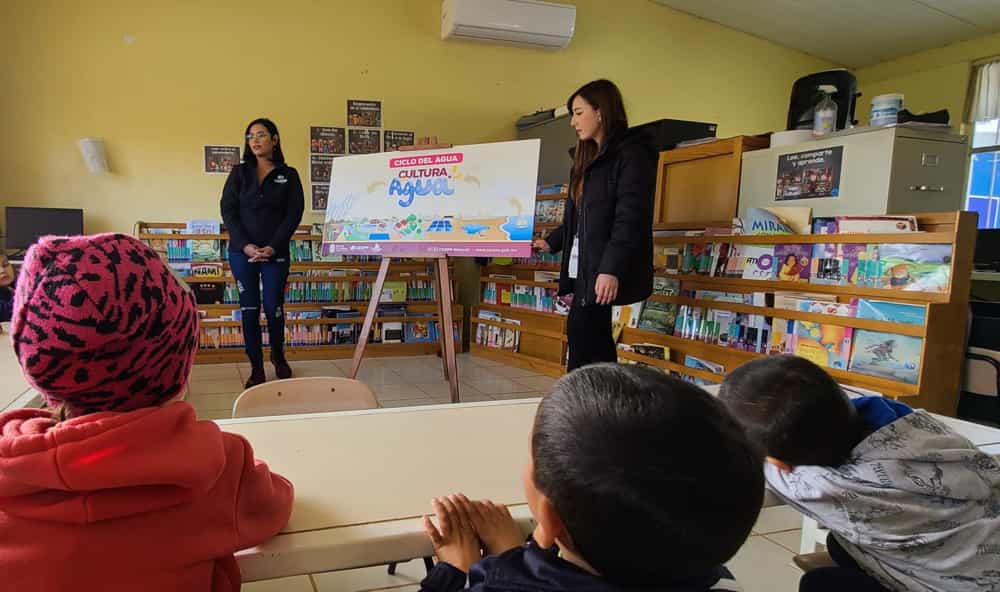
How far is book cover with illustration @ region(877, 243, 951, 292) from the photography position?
6.31 ft

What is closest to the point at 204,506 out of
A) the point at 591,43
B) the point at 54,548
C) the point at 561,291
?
the point at 54,548

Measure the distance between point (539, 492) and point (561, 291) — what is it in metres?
2.04

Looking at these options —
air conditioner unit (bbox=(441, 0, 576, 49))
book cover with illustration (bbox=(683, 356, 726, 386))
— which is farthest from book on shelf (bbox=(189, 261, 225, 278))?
book cover with illustration (bbox=(683, 356, 726, 386))

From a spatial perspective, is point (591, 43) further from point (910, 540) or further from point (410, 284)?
point (910, 540)

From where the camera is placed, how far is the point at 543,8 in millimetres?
5098

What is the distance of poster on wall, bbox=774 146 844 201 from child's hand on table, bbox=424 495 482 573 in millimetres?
2258

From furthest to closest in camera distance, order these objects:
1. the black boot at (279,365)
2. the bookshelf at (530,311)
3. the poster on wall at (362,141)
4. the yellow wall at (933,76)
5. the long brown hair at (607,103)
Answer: the yellow wall at (933,76)
the poster on wall at (362,141)
the bookshelf at (530,311)
the black boot at (279,365)
the long brown hair at (607,103)

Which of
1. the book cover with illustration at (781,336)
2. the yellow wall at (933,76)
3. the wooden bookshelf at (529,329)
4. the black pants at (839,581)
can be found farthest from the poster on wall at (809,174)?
the yellow wall at (933,76)

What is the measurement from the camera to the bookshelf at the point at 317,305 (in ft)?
14.6

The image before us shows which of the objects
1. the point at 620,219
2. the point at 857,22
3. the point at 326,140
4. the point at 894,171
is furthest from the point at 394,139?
the point at 857,22

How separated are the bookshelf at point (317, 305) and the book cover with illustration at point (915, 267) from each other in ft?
9.92

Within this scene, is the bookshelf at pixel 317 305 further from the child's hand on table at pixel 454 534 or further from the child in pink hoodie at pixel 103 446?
the child in pink hoodie at pixel 103 446

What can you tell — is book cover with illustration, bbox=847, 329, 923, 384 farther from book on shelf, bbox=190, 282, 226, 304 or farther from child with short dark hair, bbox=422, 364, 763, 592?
book on shelf, bbox=190, 282, 226, 304

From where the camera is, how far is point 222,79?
181 inches
